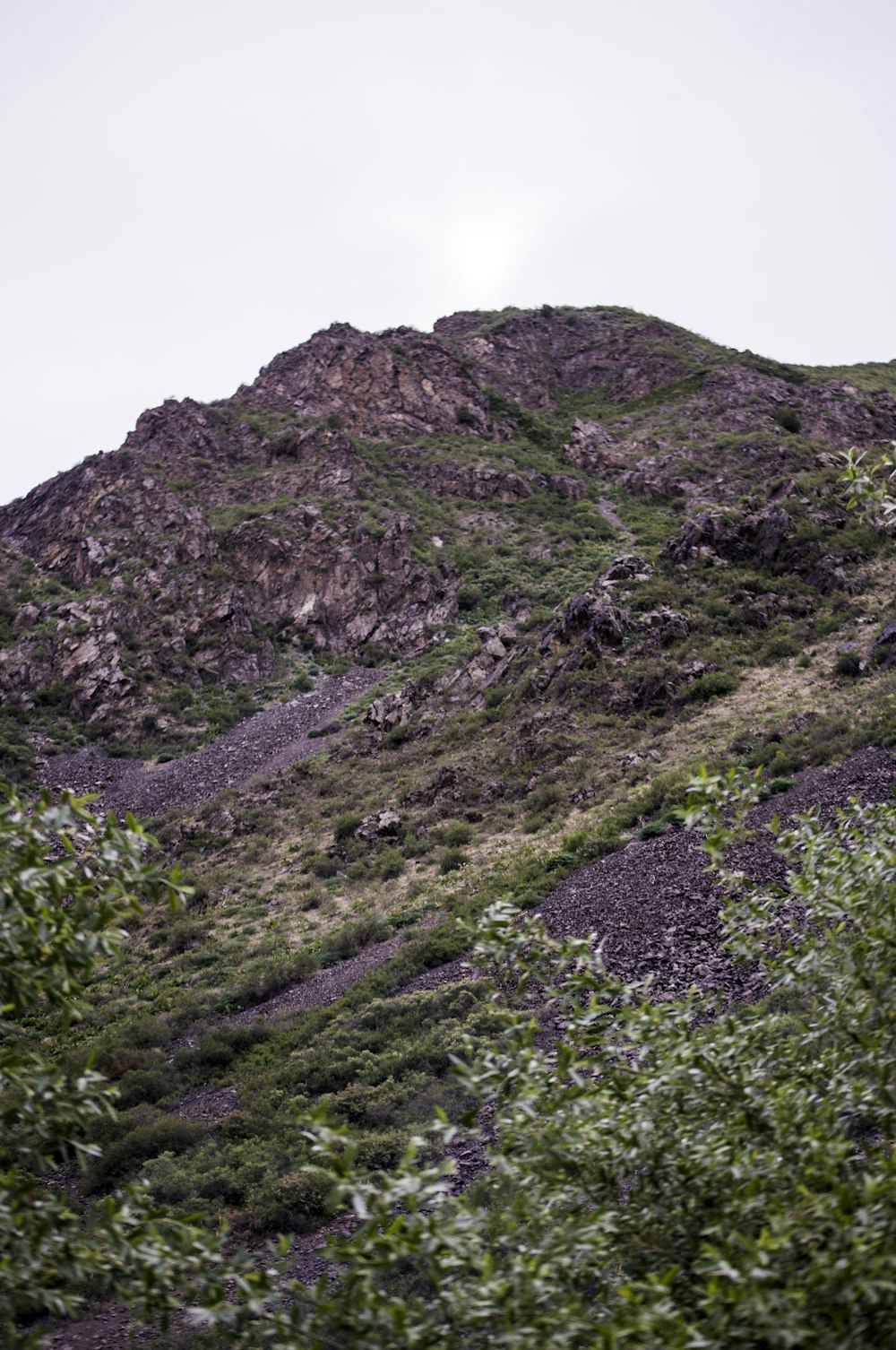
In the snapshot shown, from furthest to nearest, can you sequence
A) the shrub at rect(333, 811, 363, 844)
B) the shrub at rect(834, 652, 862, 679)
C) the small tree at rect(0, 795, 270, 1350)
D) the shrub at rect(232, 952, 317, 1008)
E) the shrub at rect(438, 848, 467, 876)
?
1. the shrub at rect(333, 811, 363, 844)
2. the shrub at rect(834, 652, 862, 679)
3. the shrub at rect(438, 848, 467, 876)
4. the shrub at rect(232, 952, 317, 1008)
5. the small tree at rect(0, 795, 270, 1350)

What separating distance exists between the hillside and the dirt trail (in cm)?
21

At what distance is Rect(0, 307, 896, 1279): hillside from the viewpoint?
14648 mm

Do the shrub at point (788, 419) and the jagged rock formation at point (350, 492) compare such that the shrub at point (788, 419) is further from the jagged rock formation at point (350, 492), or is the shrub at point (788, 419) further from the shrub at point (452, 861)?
the shrub at point (452, 861)

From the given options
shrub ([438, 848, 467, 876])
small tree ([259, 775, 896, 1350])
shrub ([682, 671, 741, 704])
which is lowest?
shrub ([438, 848, 467, 876])

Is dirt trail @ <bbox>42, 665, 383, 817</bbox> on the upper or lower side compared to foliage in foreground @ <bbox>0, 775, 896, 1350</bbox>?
upper

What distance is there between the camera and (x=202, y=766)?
3753 cm

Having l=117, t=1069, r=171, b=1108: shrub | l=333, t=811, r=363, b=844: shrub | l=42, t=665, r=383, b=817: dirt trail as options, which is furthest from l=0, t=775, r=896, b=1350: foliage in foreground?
l=42, t=665, r=383, b=817: dirt trail

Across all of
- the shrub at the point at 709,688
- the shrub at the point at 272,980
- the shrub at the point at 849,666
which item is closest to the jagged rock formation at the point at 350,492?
the shrub at the point at 709,688

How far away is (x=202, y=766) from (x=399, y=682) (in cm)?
1034

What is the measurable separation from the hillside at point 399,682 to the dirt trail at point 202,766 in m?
0.21

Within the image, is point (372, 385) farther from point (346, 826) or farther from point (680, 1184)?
point (680, 1184)

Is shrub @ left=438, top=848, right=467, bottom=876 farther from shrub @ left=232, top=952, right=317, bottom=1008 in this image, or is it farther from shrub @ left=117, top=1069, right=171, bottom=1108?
shrub @ left=117, top=1069, right=171, bottom=1108

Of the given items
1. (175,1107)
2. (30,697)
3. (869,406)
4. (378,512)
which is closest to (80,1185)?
(175,1107)

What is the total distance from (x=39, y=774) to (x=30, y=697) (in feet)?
21.3
